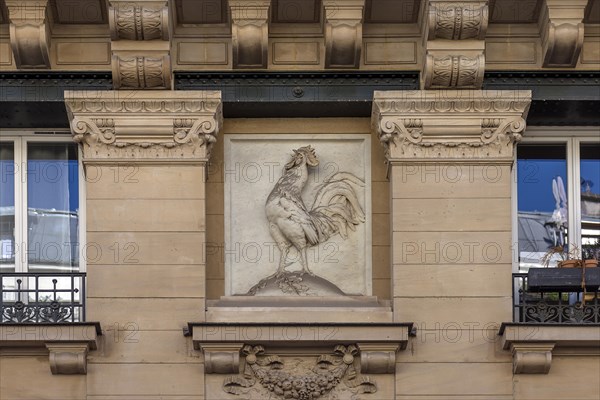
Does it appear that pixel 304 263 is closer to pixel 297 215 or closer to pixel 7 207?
pixel 297 215

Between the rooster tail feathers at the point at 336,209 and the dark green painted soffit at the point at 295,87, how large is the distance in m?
0.94

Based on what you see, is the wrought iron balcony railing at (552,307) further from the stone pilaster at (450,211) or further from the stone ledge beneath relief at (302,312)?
the stone ledge beneath relief at (302,312)

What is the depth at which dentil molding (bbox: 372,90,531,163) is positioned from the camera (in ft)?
85.3

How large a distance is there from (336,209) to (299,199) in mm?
455

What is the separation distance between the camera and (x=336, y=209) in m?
26.4

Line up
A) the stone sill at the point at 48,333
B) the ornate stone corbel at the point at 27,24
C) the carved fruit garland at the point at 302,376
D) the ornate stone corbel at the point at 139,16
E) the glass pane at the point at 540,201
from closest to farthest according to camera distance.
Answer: the stone sill at the point at 48,333 < the carved fruit garland at the point at 302,376 < the ornate stone corbel at the point at 139,16 < the ornate stone corbel at the point at 27,24 < the glass pane at the point at 540,201

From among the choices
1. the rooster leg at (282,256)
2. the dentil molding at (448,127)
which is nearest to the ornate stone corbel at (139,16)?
the dentil molding at (448,127)

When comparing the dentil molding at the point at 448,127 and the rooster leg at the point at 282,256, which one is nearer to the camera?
the dentil molding at the point at 448,127

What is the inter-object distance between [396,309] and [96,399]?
140 inches

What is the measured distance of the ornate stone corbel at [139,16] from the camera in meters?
26.0

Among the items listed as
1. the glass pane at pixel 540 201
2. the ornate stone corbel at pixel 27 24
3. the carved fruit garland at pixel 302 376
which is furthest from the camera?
the glass pane at pixel 540 201

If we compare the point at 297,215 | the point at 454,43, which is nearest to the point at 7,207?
the point at 297,215

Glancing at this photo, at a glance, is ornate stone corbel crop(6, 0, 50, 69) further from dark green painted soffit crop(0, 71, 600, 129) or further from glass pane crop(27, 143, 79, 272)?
glass pane crop(27, 143, 79, 272)

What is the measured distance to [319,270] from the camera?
2627 cm
